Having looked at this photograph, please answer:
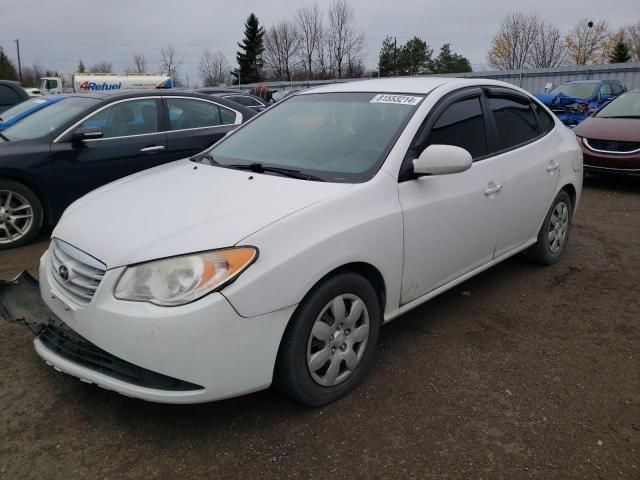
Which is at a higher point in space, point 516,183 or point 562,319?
point 516,183

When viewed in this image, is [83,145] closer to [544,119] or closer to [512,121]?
[512,121]

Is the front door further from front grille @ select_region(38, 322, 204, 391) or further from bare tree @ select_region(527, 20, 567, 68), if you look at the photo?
bare tree @ select_region(527, 20, 567, 68)

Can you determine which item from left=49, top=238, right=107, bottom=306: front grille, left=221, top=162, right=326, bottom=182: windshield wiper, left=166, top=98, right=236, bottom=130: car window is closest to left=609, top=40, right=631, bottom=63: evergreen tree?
left=166, top=98, right=236, bottom=130: car window

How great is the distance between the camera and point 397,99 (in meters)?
3.41

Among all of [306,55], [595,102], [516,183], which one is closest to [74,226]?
[516,183]

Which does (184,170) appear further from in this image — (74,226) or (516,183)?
(516,183)

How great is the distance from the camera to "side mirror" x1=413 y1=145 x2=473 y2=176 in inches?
116

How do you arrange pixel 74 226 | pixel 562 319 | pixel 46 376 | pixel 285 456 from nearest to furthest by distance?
pixel 285 456 → pixel 74 226 → pixel 46 376 → pixel 562 319

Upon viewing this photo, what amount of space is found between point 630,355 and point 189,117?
5128 mm

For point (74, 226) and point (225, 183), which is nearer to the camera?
point (74, 226)

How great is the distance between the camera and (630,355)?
3.30m

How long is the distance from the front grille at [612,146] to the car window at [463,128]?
5.68 metres

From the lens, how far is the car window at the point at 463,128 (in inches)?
131

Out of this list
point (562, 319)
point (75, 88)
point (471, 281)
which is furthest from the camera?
point (75, 88)
